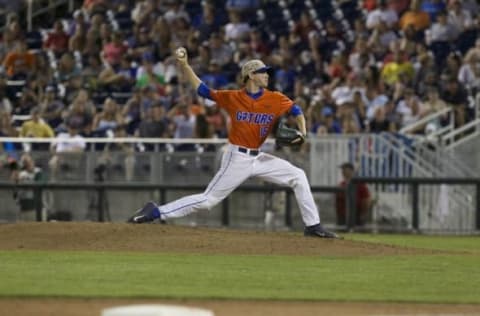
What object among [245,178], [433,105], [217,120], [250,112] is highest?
[433,105]

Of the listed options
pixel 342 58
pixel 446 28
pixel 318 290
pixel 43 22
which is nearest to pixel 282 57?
pixel 342 58

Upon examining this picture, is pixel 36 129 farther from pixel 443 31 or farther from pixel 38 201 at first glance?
pixel 443 31

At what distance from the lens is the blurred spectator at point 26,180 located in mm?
24766

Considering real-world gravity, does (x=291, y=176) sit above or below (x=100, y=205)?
above

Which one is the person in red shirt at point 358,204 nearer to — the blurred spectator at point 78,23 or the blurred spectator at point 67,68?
the blurred spectator at point 67,68

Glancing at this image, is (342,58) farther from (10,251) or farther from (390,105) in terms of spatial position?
(10,251)

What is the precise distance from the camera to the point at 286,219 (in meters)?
24.2

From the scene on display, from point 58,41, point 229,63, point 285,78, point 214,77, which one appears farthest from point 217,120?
point 58,41

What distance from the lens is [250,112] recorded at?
56.8ft

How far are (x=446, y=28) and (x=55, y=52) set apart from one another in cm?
928

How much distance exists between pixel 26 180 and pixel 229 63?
5.40 m

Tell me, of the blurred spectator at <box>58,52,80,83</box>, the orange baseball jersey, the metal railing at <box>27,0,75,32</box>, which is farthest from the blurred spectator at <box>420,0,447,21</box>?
the orange baseball jersey

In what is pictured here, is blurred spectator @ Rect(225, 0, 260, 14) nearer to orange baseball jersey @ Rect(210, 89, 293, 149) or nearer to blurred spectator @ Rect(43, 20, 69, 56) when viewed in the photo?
blurred spectator @ Rect(43, 20, 69, 56)

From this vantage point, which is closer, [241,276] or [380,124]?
[241,276]
